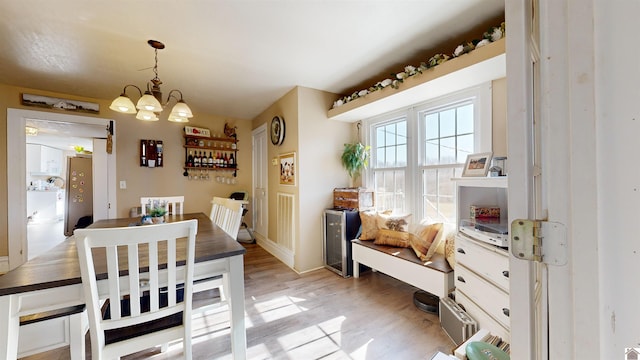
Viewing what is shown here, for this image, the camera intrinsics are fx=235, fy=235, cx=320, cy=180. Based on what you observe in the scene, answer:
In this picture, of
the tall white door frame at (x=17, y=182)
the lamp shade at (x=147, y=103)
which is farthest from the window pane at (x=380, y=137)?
the tall white door frame at (x=17, y=182)

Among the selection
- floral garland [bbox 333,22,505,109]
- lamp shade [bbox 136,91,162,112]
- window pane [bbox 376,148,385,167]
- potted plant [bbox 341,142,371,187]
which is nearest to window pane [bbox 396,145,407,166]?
window pane [bbox 376,148,385,167]

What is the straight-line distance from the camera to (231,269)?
4.61 ft

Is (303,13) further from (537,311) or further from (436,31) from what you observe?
(537,311)

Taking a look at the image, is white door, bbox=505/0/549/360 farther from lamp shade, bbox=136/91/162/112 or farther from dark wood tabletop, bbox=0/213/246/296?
lamp shade, bbox=136/91/162/112

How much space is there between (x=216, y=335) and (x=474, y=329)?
1906 millimetres

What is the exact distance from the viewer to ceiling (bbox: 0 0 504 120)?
5.49ft

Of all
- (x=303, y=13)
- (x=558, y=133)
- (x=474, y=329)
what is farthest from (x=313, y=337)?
(x=303, y=13)

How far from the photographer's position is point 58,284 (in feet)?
3.34

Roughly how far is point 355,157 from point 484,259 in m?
1.84

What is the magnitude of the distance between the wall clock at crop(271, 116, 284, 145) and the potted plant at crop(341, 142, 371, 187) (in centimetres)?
96

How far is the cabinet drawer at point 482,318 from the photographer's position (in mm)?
1444

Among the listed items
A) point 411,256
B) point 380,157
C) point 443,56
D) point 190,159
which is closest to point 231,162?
point 190,159

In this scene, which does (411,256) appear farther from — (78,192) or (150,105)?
(78,192)

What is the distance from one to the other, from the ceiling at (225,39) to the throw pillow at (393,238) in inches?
71.2
